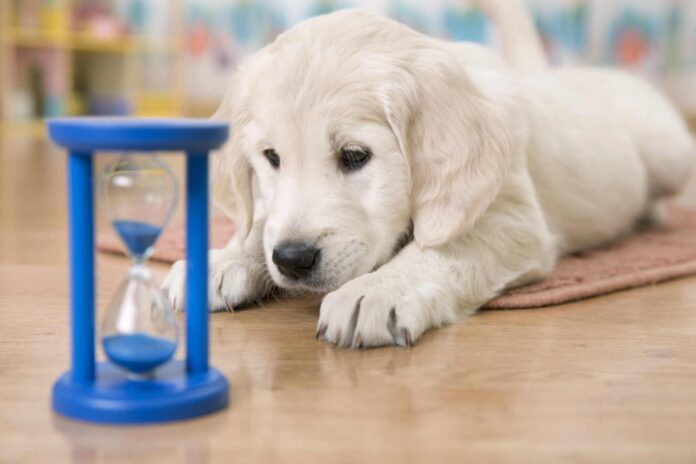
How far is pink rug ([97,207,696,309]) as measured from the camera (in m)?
1.88

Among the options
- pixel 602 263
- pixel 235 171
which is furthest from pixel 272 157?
pixel 602 263

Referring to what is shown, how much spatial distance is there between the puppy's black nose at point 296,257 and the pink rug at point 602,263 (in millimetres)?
384

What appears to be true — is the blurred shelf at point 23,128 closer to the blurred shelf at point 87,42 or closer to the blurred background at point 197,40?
the blurred background at point 197,40

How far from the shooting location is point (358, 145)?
1.66m

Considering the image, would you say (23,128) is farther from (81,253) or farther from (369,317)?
(81,253)

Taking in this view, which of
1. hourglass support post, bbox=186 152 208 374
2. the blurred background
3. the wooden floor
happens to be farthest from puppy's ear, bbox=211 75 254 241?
the blurred background

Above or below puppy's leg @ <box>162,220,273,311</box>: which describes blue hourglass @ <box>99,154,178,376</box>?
above

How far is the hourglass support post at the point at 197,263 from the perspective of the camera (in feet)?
3.83

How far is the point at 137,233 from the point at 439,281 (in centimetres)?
69

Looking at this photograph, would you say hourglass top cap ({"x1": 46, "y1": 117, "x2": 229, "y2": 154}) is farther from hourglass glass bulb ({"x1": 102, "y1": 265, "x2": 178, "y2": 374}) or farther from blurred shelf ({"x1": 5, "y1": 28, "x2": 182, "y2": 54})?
blurred shelf ({"x1": 5, "y1": 28, "x2": 182, "y2": 54})

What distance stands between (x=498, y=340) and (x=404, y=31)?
61 cm

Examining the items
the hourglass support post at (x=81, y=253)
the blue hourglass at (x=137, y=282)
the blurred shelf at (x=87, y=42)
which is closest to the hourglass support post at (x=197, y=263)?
the blue hourglass at (x=137, y=282)

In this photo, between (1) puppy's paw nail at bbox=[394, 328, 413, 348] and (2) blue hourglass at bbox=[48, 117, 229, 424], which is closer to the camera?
(2) blue hourglass at bbox=[48, 117, 229, 424]

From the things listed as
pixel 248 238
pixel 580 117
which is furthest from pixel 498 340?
pixel 580 117
